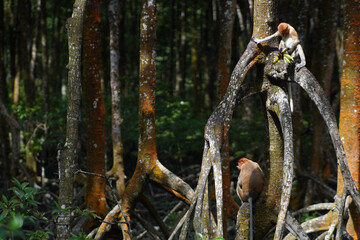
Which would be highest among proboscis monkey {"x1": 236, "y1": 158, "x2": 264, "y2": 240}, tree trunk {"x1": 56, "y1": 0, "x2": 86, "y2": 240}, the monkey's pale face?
the monkey's pale face

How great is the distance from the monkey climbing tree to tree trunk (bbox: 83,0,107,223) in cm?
280

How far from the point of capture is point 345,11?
5656 millimetres

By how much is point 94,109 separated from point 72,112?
260 centimetres

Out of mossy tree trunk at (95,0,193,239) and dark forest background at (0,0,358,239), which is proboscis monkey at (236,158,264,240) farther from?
dark forest background at (0,0,358,239)

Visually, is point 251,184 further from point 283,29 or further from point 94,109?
point 94,109

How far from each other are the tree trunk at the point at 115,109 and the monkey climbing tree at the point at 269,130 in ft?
12.1

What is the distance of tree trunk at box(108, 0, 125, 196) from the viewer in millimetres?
7867

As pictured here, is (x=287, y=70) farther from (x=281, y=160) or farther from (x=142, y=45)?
(x=142, y=45)

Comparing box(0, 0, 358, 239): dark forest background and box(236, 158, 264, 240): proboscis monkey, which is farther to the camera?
box(0, 0, 358, 239): dark forest background

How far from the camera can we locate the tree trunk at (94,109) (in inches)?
261

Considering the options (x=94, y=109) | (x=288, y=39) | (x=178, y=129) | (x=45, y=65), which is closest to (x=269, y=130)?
(x=288, y=39)

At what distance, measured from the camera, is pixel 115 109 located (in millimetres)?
8148

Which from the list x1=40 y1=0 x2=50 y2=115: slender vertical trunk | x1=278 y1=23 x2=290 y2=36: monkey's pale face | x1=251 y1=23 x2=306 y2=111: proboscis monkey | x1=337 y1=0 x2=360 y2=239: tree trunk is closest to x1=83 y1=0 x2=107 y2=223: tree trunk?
x1=251 y1=23 x2=306 y2=111: proboscis monkey

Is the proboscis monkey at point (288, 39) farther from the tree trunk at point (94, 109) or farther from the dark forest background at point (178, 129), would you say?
the tree trunk at point (94, 109)
